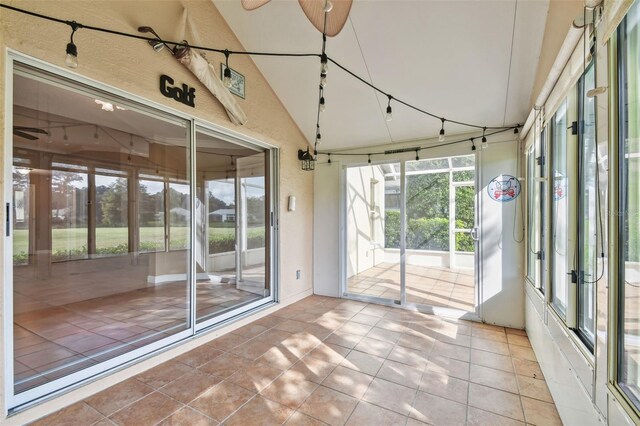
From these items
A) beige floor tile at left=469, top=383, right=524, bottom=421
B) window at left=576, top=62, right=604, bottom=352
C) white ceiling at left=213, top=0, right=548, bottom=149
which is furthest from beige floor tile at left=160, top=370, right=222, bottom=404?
white ceiling at left=213, top=0, right=548, bottom=149

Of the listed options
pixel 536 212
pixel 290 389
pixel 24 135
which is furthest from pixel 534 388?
pixel 24 135

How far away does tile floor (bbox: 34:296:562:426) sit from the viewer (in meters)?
1.82

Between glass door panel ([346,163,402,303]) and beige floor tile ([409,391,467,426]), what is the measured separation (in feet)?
7.00

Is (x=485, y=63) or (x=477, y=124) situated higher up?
(x=485, y=63)

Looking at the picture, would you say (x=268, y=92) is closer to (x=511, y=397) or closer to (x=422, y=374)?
(x=422, y=374)

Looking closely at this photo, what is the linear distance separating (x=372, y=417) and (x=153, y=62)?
3.25 meters

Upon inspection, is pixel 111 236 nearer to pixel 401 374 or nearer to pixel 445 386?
pixel 401 374

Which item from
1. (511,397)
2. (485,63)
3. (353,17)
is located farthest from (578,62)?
(511,397)

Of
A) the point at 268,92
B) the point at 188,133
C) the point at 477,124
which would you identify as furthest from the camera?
the point at 268,92

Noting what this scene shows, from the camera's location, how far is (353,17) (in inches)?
103

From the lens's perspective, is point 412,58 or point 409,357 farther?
point 412,58

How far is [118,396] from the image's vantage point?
202 centimetres

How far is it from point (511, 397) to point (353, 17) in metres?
3.42

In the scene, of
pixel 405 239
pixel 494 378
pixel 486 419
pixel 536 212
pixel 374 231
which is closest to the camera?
pixel 486 419
